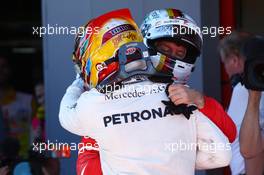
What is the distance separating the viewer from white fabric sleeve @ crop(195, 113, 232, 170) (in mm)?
2842

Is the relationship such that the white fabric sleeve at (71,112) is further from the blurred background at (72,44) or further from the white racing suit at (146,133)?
the blurred background at (72,44)

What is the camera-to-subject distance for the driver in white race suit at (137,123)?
2.81 m

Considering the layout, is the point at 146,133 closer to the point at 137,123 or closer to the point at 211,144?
the point at 137,123

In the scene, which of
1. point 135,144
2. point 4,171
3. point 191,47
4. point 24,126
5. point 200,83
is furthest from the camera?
point 24,126

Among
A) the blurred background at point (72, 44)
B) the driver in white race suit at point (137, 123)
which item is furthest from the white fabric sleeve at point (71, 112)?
the blurred background at point (72, 44)

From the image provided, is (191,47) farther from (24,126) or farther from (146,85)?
(24,126)

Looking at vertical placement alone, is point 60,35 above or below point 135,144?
above

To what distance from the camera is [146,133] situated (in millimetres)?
2826

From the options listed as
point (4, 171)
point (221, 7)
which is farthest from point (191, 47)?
point (221, 7)

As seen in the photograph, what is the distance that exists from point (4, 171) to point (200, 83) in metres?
1.40

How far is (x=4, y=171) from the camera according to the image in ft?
13.7

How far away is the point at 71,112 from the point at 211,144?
0.56m
